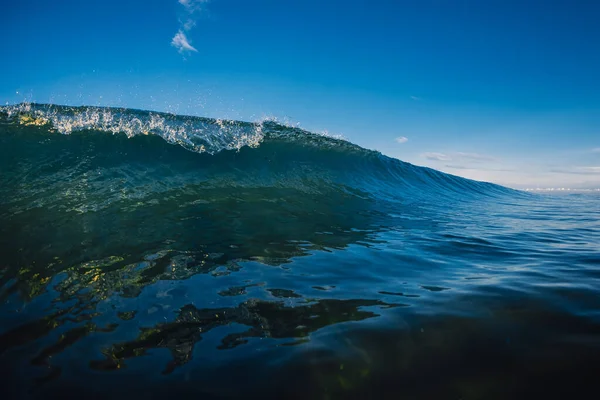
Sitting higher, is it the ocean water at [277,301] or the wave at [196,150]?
the wave at [196,150]

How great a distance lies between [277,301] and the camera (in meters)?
2.34

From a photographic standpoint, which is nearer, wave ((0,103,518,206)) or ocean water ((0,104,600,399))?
ocean water ((0,104,600,399))

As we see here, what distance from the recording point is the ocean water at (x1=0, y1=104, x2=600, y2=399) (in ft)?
4.86

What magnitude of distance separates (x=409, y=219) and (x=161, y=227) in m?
5.18

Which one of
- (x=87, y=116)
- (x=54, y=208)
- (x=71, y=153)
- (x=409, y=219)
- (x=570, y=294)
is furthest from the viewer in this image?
(x=87, y=116)

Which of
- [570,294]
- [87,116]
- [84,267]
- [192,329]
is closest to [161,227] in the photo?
[84,267]

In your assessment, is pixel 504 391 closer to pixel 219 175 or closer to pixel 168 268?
pixel 168 268

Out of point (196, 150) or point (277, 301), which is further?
point (196, 150)

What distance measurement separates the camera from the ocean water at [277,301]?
4.86 feet

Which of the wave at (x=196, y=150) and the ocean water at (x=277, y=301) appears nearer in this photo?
the ocean water at (x=277, y=301)

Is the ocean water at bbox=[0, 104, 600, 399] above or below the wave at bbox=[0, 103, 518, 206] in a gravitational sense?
below

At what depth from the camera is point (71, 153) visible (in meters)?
8.12

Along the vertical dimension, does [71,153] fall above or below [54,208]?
above

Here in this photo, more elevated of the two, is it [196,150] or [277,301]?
[196,150]
